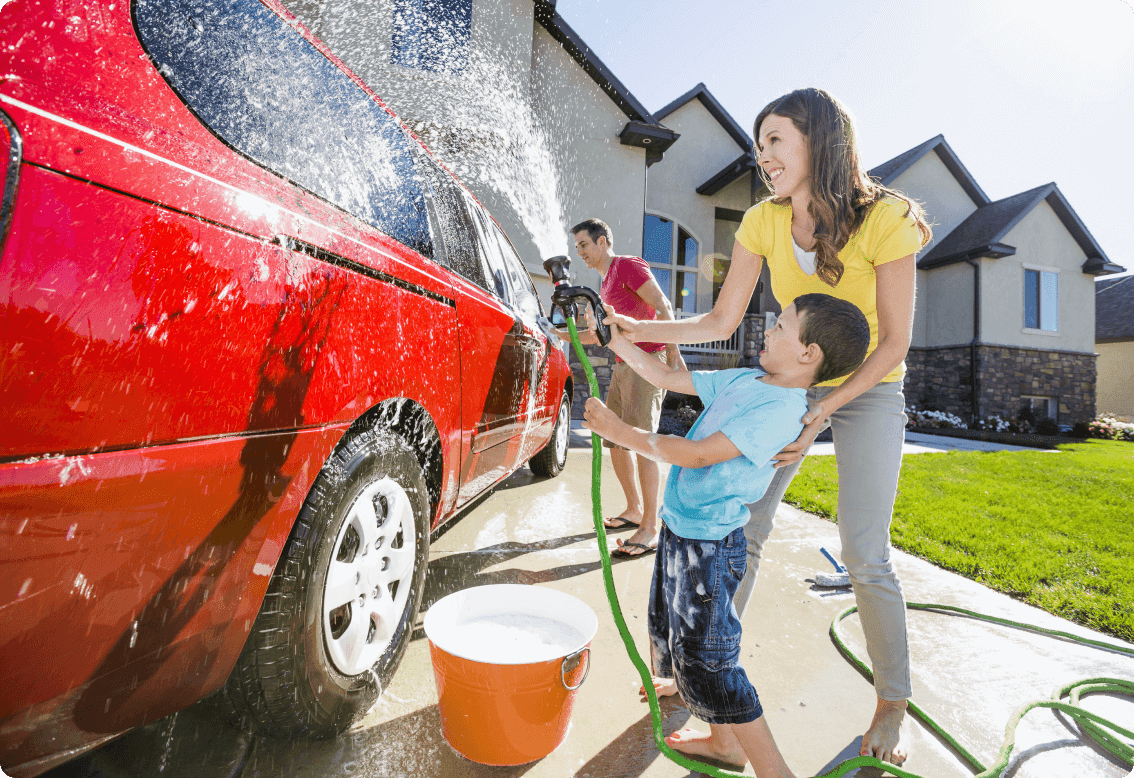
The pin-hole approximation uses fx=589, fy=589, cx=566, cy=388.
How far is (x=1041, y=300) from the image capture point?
1661cm

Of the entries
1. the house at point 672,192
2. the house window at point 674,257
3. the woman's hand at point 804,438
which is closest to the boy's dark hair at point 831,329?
the woman's hand at point 804,438

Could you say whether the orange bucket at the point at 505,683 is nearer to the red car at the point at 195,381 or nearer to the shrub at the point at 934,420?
the red car at the point at 195,381

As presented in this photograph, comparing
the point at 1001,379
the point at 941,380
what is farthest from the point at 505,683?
the point at 1001,379

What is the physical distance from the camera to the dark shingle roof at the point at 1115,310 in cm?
2356

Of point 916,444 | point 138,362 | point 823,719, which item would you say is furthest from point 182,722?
point 916,444

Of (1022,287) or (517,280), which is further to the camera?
(1022,287)

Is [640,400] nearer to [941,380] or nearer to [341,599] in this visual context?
[341,599]

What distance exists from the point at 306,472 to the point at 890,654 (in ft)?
5.77

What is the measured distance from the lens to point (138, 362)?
0.93 m

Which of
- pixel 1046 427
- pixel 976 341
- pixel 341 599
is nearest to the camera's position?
pixel 341 599

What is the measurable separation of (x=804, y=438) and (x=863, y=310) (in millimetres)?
523

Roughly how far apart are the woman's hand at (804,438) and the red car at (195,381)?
1.07m

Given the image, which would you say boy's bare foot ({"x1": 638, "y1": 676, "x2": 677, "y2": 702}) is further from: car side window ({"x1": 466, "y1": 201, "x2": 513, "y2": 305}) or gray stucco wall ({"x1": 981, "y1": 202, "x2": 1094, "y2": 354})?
gray stucco wall ({"x1": 981, "y1": 202, "x2": 1094, "y2": 354})

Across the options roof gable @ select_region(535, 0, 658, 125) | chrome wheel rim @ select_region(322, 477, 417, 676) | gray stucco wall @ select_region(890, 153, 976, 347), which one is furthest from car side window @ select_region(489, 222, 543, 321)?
gray stucco wall @ select_region(890, 153, 976, 347)
